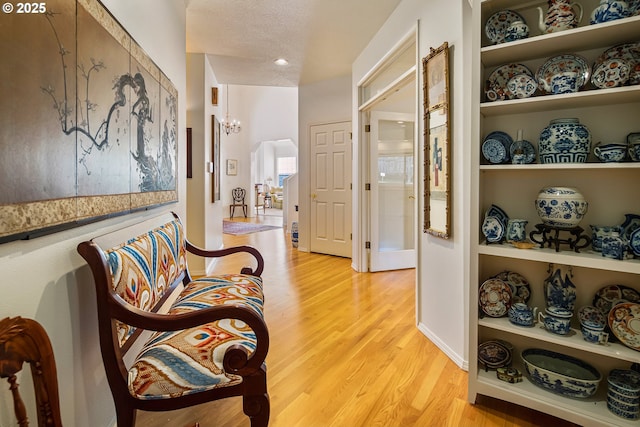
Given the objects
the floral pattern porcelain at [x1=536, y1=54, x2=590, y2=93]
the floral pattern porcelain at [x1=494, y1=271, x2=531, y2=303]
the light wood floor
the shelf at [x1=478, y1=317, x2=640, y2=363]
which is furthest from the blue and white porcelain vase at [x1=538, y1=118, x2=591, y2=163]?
the light wood floor

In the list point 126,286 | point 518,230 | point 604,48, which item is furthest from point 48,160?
point 604,48

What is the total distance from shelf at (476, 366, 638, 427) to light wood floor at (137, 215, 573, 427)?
0.33 feet

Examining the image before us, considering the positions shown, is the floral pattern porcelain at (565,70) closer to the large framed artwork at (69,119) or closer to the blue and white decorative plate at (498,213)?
the blue and white decorative plate at (498,213)

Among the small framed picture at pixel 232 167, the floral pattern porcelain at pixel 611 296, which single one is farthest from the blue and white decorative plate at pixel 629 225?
the small framed picture at pixel 232 167

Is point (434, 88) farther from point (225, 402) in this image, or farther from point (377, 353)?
point (225, 402)

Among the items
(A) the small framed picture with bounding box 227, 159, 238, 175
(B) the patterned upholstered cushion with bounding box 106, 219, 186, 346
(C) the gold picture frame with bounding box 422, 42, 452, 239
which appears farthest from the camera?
(A) the small framed picture with bounding box 227, 159, 238, 175

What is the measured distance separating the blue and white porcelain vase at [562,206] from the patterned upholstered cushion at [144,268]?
1798mm

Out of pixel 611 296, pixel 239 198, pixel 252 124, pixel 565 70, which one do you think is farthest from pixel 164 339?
pixel 252 124

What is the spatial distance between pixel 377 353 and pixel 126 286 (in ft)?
5.22

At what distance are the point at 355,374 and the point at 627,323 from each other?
4.26ft

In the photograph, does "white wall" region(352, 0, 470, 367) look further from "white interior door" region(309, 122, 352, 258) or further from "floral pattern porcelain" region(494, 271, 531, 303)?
"white interior door" region(309, 122, 352, 258)

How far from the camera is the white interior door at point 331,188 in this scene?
4.81 m

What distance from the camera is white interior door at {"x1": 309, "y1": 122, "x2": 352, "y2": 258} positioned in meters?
4.81

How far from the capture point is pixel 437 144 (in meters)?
2.26
